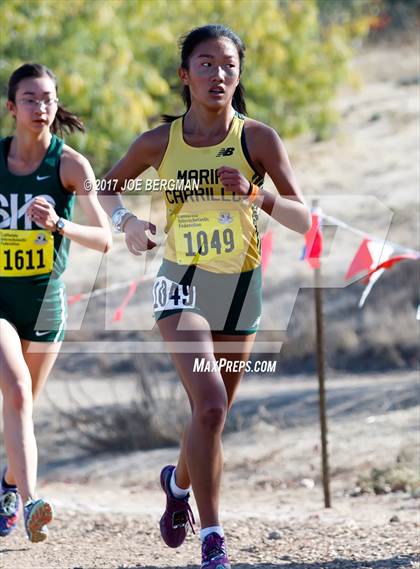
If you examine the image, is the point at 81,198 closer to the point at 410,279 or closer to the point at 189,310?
the point at 189,310

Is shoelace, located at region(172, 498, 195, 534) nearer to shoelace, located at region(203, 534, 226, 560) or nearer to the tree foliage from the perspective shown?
shoelace, located at region(203, 534, 226, 560)

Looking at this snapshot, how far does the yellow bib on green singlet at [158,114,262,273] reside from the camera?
5.00 m

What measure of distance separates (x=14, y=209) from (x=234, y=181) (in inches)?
43.6

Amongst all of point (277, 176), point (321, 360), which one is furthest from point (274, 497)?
point (277, 176)

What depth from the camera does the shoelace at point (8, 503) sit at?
232 inches

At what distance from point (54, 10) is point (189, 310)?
10.4 m

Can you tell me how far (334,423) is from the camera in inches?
406

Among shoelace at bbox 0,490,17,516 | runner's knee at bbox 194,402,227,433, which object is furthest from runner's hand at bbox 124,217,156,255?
shoelace at bbox 0,490,17,516

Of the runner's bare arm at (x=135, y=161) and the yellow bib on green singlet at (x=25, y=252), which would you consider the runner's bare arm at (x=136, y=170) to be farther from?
the yellow bib on green singlet at (x=25, y=252)

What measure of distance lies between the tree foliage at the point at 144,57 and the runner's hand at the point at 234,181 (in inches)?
376

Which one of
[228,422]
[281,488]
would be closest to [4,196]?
[281,488]

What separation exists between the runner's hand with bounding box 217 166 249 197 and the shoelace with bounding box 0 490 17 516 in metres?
2.06

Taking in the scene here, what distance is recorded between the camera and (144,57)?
16578 mm

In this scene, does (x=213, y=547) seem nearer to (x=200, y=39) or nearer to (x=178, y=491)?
(x=178, y=491)
